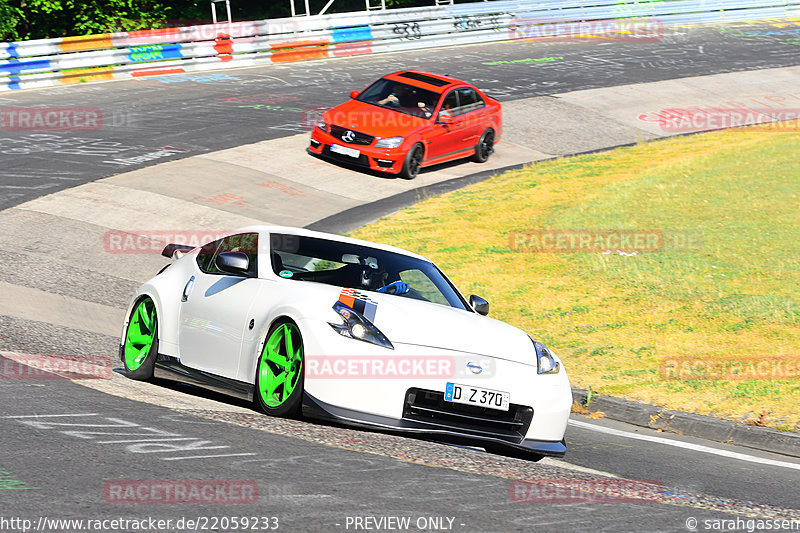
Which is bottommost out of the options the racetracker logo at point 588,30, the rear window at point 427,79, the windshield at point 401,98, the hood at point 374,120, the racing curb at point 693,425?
the racing curb at point 693,425

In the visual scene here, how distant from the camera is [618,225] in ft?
54.3

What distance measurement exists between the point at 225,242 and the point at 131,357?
4.31 ft

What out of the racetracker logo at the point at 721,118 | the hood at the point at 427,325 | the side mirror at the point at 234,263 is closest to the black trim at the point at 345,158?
the racetracker logo at the point at 721,118

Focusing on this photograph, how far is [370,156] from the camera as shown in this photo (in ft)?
68.1

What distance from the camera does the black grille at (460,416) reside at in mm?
6812

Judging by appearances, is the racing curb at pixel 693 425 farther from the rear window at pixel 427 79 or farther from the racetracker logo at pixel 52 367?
the rear window at pixel 427 79

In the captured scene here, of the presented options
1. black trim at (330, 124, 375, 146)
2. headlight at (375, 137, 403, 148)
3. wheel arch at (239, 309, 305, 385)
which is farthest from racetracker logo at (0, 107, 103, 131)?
wheel arch at (239, 309, 305, 385)

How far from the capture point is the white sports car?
677 cm

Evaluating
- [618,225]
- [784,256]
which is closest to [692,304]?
[784,256]

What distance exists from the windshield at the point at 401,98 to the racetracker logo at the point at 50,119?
6099mm

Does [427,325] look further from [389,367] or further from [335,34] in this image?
[335,34]

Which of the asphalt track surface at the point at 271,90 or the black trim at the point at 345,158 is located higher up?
the asphalt track surface at the point at 271,90

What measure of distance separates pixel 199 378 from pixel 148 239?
8.08 meters

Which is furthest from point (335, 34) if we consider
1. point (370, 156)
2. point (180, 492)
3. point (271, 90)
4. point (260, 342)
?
point (180, 492)
